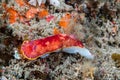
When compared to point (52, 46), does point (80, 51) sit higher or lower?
lower

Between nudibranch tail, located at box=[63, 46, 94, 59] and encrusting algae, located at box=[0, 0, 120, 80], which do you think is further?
nudibranch tail, located at box=[63, 46, 94, 59]

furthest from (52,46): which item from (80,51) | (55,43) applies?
(80,51)

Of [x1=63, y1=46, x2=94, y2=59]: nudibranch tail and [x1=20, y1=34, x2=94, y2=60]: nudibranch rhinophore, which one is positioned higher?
[x1=20, y1=34, x2=94, y2=60]: nudibranch rhinophore

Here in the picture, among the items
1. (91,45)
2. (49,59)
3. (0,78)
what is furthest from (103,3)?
(0,78)

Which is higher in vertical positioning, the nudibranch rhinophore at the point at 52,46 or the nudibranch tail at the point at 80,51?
the nudibranch rhinophore at the point at 52,46

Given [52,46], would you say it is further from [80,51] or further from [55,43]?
[80,51]

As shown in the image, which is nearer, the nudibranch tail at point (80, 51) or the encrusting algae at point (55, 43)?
the encrusting algae at point (55, 43)

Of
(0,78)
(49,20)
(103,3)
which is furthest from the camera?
(103,3)

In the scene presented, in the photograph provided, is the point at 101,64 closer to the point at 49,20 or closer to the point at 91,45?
the point at 91,45
